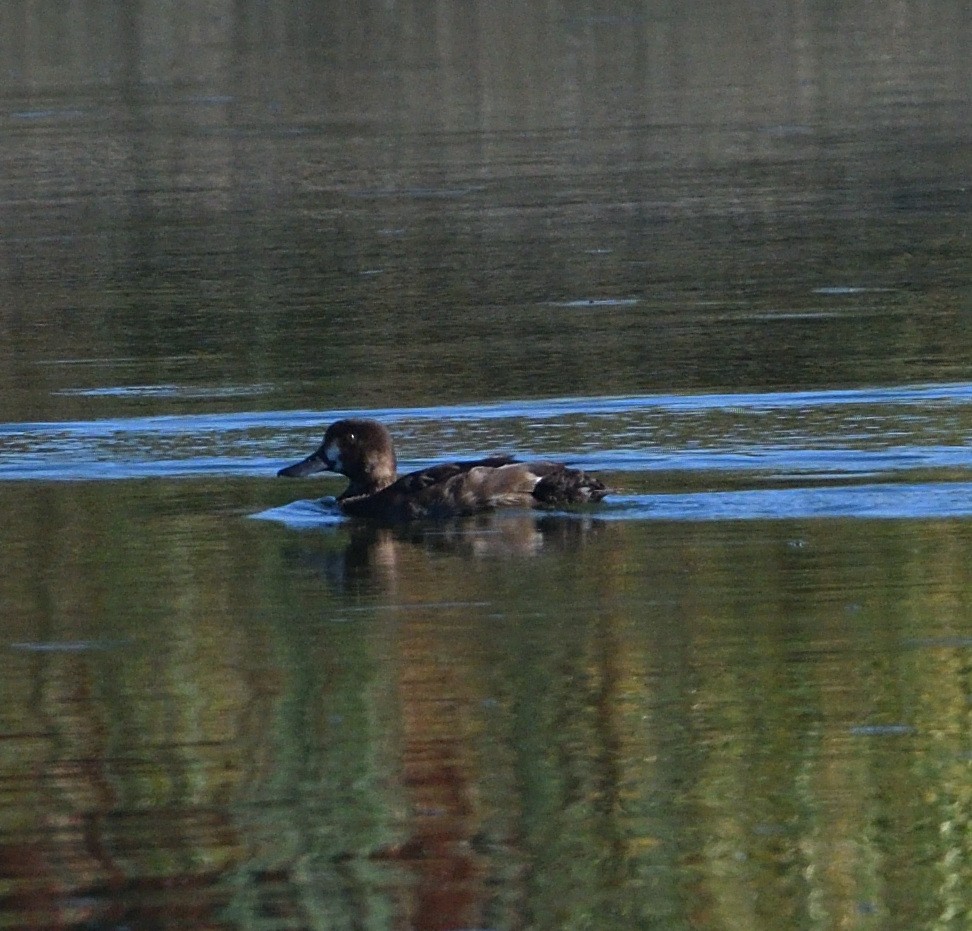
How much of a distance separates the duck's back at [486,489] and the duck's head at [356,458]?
1.43 ft

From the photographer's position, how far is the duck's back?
41.4 feet

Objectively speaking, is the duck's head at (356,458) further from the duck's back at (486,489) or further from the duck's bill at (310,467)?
the duck's back at (486,489)

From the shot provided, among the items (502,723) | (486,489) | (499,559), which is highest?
(486,489)

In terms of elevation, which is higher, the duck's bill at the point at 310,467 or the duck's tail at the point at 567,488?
the duck's bill at the point at 310,467

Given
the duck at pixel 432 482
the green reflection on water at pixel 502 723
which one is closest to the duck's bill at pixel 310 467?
the duck at pixel 432 482

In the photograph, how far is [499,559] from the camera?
462 inches

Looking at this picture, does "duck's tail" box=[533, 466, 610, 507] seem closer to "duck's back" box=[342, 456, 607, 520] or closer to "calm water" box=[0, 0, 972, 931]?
"duck's back" box=[342, 456, 607, 520]

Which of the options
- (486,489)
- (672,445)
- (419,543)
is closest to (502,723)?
(419,543)

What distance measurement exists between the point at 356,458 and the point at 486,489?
0.95 m

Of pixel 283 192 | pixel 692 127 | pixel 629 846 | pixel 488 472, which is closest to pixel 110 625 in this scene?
pixel 488 472

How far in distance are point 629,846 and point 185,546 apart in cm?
521

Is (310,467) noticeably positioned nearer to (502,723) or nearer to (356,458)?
(356,458)

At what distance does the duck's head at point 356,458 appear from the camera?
1350 cm

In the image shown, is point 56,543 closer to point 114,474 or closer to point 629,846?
point 114,474
